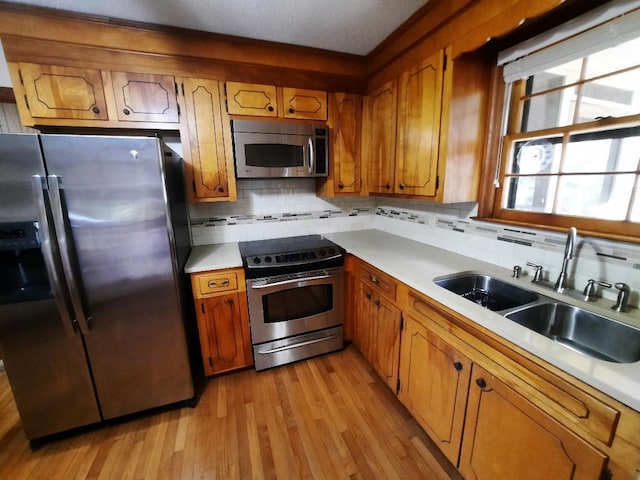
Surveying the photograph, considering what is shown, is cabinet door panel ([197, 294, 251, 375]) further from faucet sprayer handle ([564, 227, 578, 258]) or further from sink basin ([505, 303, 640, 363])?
faucet sprayer handle ([564, 227, 578, 258])

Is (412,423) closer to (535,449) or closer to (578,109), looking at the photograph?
(535,449)

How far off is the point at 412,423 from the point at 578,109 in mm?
1969

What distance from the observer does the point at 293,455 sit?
1.49 meters

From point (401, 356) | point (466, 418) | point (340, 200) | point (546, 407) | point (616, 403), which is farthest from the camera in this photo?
point (340, 200)

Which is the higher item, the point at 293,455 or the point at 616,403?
the point at 616,403

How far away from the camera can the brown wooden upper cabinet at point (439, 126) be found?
1.56 meters

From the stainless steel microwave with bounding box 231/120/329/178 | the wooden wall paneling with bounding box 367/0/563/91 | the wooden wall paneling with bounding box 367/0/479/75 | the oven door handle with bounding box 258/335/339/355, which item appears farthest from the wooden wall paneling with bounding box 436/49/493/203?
the oven door handle with bounding box 258/335/339/355

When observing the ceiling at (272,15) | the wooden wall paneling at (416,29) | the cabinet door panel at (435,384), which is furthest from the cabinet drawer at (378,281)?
the ceiling at (272,15)

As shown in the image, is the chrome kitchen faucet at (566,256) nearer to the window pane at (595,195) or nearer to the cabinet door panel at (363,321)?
the window pane at (595,195)

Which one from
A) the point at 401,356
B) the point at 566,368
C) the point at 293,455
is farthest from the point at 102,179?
the point at 566,368

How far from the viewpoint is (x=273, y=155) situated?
2.09 m

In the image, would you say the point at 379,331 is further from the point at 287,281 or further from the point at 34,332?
the point at 34,332

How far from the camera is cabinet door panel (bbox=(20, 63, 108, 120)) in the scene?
1.59m

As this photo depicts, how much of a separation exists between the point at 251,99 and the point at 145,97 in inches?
27.3
